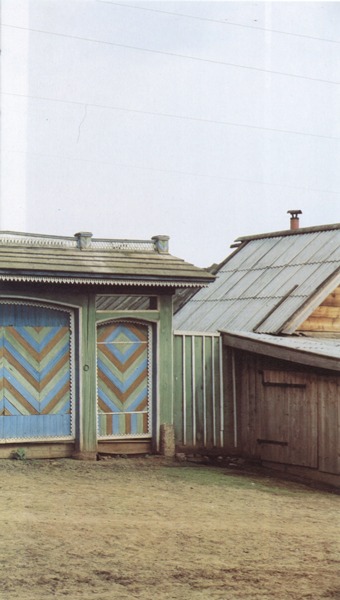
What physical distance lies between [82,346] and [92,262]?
1.52 metres

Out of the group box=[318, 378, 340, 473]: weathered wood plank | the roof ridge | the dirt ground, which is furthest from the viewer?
the roof ridge

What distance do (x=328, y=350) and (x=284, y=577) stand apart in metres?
7.01

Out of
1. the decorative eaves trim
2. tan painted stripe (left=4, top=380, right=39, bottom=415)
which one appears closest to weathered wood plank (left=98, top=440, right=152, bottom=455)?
tan painted stripe (left=4, top=380, right=39, bottom=415)

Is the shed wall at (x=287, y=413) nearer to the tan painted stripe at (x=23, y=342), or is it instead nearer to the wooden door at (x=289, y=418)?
the wooden door at (x=289, y=418)

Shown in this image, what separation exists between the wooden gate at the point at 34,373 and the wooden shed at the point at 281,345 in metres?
2.49

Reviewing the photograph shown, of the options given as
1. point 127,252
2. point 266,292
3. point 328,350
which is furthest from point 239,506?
point 266,292

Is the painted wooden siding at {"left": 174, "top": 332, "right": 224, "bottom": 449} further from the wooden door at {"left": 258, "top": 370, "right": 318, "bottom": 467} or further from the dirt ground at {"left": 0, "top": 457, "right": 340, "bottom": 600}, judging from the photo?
the dirt ground at {"left": 0, "top": 457, "right": 340, "bottom": 600}

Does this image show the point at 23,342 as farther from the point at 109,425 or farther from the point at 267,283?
the point at 267,283

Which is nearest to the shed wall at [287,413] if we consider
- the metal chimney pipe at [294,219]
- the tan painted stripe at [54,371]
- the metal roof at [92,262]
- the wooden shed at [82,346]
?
the wooden shed at [82,346]

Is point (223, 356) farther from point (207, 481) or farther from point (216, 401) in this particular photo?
point (207, 481)

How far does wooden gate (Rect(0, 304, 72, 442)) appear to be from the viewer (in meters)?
16.7

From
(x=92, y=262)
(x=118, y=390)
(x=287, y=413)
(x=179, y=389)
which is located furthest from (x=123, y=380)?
(x=287, y=413)

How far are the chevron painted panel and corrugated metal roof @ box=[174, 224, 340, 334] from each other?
2950 millimetres

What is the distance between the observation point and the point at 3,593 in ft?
28.5
